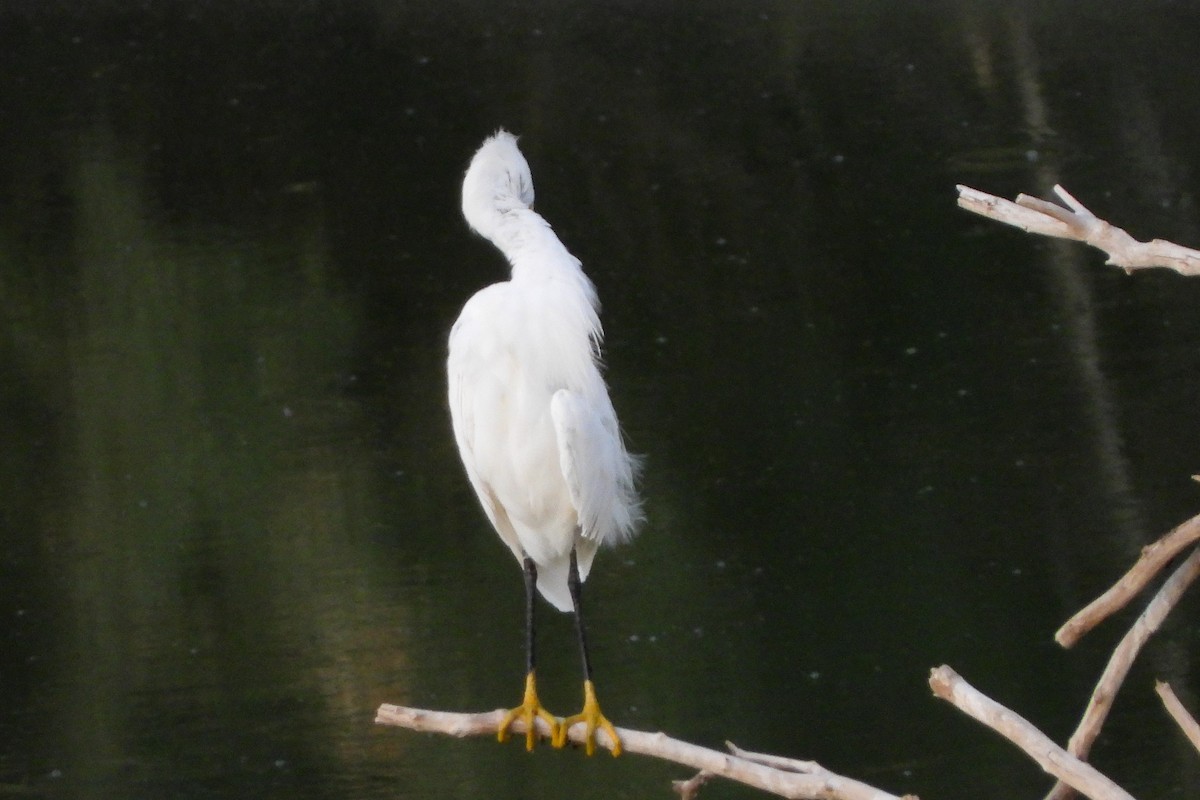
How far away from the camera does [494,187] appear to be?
2.32 meters

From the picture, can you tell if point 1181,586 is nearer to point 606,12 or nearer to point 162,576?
point 162,576

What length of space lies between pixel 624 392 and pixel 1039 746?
3.25 meters

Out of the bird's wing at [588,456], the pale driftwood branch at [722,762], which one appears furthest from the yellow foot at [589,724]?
the bird's wing at [588,456]

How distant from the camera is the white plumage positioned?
2211mm

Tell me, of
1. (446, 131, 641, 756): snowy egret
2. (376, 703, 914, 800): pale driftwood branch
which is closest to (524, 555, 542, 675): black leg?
(446, 131, 641, 756): snowy egret

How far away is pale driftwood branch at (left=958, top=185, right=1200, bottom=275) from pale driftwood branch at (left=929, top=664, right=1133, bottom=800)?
0.39 meters

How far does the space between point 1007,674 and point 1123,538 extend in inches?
22.7

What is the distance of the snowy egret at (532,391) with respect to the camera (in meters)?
2.21

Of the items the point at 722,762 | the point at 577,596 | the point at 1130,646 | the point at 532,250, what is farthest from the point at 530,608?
the point at 1130,646

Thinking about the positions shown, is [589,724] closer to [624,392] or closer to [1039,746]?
[1039,746]

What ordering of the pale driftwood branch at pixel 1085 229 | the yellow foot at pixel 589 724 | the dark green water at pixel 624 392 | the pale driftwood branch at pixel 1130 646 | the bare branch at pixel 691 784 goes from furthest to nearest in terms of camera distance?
the dark green water at pixel 624 392
the yellow foot at pixel 589 724
the bare branch at pixel 691 784
the pale driftwood branch at pixel 1130 646
the pale driftwood branch at pixel 1085 229

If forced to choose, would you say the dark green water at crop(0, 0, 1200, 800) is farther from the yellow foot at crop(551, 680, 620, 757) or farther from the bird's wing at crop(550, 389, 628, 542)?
the yellow foot at crop(551, 680, 620, 757)

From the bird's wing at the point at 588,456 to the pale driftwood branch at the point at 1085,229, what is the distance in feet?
2.44

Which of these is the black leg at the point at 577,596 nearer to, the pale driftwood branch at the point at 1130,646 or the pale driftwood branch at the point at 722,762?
the pale driftwood branch at the point at 722,762
